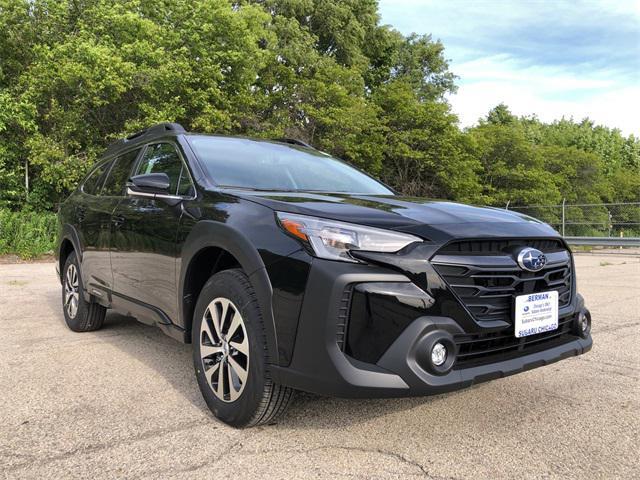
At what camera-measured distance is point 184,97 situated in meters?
17.8

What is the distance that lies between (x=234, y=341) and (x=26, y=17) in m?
18.6

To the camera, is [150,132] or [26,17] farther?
[26,17]

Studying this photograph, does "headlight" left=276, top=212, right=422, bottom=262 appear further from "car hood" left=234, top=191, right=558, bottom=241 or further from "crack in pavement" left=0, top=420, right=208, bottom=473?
"crack in pavement" left=0, top=420, right=208, bottom=473

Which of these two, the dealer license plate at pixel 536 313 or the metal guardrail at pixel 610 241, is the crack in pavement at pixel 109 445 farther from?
the metal guardrail at pixel 610 241

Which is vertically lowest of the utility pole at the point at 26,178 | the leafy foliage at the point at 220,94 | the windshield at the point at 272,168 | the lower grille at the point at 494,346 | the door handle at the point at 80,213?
the lower grille at the point at 494,346

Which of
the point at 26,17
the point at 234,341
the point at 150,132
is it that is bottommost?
the point at 234,341

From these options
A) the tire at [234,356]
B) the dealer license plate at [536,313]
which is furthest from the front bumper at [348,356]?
the dealer license plate at [536,313]

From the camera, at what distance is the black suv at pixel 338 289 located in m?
2.19

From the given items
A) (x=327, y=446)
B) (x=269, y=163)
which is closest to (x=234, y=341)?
(x=327, y=446)

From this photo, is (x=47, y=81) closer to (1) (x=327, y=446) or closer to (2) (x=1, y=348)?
(2) (x=1, y=348)

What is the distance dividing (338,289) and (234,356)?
0.75m

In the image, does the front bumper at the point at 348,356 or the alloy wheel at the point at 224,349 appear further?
the alloy wheel at the point at 224,349

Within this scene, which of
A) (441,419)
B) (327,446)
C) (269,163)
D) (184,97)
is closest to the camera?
(327,446)

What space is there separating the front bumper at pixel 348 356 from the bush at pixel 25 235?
13.5 metres
